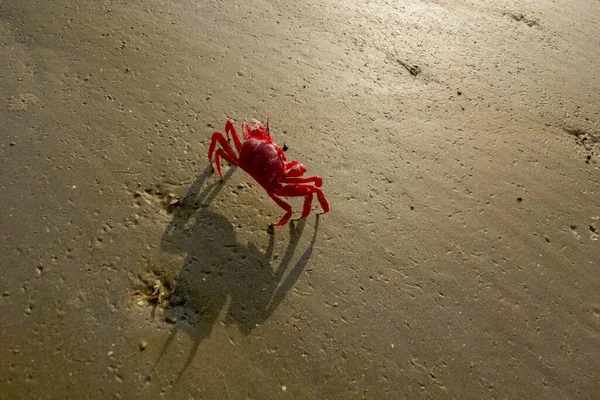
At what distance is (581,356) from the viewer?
8.22 ft

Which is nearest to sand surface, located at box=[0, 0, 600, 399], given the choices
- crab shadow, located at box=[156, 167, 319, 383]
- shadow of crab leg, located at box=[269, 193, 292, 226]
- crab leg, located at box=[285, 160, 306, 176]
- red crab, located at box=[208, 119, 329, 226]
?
crab shadow, located at box=[156, 167, 319, 383]

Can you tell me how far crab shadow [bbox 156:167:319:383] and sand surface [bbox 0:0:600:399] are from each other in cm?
1

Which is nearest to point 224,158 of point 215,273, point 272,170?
point 272,170

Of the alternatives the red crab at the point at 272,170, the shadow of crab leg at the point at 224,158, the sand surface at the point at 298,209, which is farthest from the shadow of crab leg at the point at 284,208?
the shadow of crab leg at the point at 224,158

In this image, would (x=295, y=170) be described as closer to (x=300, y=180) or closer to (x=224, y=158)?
(x=300, y=180)

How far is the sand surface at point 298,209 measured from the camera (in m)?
2.26

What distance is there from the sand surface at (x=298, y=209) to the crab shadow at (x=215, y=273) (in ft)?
0.04

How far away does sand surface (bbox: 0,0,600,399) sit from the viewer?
7.40 ft

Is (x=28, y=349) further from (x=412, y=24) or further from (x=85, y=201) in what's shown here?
(x=412, y=24)

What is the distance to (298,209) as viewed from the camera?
9.66ft

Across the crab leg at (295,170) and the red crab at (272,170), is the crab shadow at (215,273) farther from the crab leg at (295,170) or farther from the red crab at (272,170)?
the crab leg at (295,170)

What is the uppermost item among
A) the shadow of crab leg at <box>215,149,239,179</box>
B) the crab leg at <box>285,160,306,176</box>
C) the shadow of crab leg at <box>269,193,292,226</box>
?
the crab leg at <box>285,160,306,176</box>

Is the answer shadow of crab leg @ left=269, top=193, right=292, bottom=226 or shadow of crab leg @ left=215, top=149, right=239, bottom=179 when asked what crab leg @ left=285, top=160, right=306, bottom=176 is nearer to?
shadow of crab leg @ left=269, top=193, right=292, bottom=226

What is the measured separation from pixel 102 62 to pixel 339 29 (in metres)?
2.25
